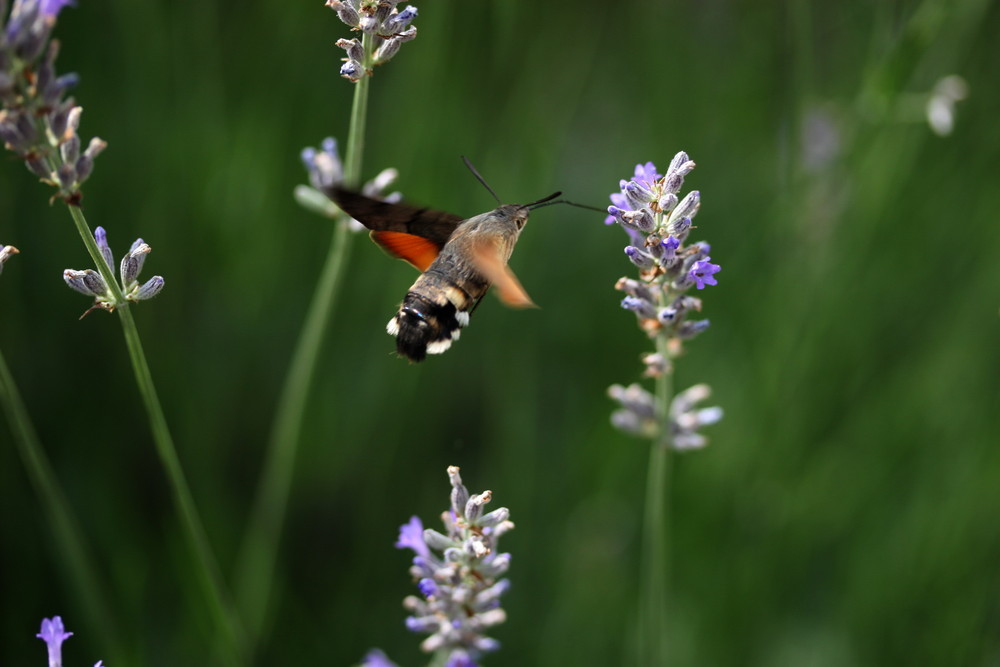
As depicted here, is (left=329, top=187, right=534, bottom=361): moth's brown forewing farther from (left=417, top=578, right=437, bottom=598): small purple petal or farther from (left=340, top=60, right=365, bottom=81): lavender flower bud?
(left=417, top=578, right=437, bottom=598): small purple petal

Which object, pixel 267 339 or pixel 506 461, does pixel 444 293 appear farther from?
pixel 267 339

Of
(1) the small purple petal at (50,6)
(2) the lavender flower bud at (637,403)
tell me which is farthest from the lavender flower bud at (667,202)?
(1) the small purple petal at (50,6)

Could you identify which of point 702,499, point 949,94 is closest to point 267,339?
point 702,499

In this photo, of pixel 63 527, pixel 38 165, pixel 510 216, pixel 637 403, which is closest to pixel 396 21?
pixel 510 216

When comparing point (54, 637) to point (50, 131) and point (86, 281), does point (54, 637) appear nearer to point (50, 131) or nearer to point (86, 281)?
point (86, 281)

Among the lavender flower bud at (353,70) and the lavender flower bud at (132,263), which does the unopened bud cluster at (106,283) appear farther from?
the lavender flower bud at (353,70)

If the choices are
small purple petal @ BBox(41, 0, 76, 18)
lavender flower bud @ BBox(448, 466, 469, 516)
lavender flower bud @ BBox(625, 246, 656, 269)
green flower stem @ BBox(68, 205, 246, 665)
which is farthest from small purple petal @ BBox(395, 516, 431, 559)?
small purple petal @ BBox(41, 0, 76, 18)
